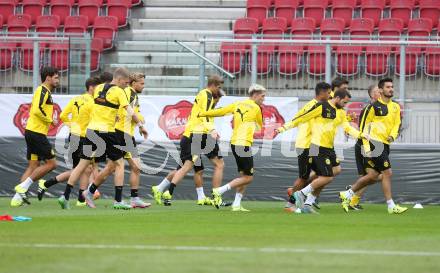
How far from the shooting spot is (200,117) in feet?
55.4

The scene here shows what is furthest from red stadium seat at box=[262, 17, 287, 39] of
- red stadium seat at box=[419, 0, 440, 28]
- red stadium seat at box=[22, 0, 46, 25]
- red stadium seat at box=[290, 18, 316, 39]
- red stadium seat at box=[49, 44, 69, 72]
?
red stadium seat at box=[22, 0, 46, 25]

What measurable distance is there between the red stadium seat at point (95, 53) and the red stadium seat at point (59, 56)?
0.54 m

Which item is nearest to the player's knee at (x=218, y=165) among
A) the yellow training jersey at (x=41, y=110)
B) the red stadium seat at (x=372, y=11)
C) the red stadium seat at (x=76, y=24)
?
the yellow training jersey at (x=41, y=110)

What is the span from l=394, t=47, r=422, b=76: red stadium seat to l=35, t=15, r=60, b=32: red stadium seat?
9.55 meters

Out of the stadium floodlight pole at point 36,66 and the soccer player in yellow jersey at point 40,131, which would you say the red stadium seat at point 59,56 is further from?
the soccer player in yellow jersey at point 40,131

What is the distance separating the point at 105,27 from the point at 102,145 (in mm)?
10693

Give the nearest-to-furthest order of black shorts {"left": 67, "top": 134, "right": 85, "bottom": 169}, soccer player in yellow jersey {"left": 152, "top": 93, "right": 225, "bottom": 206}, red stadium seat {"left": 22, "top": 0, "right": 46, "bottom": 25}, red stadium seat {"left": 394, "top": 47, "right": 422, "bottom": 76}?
1. black shorts {"left": 67, "top": 134, "right": 85, "bottom": 169}
2. soccer player in yellow jersey {"left": 152, "top": 93, "right": 225, "bottom": 206}
3. red stadium seat {"left": 394, "top": 47, "right": 422, "bottom": 76}
4. red stadium seat {"left": 22, "top": 0, "right": 46, "bottom": 25}

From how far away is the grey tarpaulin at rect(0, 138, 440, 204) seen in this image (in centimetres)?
1859

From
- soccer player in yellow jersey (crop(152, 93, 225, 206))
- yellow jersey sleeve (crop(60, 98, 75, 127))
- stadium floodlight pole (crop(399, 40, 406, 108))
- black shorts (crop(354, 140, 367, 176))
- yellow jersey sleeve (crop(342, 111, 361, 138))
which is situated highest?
stadium floodlight pole (crop(399, 40, 406, 108))

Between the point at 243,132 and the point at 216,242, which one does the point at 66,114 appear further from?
the point at 216,242

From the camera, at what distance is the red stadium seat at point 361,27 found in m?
24.5

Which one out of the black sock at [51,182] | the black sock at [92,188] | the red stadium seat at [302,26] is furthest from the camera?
the red stadium seat at [302,26]

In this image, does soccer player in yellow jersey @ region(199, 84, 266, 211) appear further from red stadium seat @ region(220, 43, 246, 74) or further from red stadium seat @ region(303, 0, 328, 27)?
red stadium seat @ region(303, 0, 328, 27)

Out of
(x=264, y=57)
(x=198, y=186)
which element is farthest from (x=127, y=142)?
(x=264, y=57)
